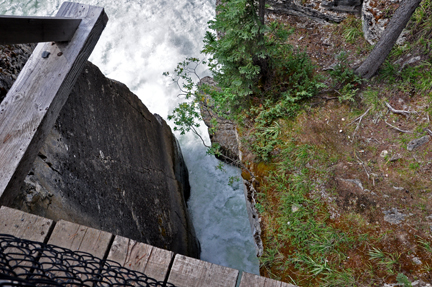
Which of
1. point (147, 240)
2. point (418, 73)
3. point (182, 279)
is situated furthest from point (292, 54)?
point (182, 279)

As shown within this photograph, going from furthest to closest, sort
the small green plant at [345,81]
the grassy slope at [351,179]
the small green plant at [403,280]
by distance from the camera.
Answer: the small green plant at [345,81], the grassy slope at [351,179], the small green plant at [403,280]

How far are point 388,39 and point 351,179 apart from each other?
271 centimetres

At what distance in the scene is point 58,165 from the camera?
2.71 m

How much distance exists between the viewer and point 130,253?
181cm

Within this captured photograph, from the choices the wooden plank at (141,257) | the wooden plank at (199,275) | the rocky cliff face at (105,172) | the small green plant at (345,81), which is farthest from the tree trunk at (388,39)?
the wooden plank at (141,257)

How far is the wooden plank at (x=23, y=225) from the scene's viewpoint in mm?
1767

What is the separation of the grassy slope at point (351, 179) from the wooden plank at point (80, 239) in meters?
3.47

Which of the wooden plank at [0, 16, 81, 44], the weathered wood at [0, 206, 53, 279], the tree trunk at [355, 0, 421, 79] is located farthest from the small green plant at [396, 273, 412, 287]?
the wooden plank at [0, 16, 81, 44]

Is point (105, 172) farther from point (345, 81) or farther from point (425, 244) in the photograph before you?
point (345, 81)

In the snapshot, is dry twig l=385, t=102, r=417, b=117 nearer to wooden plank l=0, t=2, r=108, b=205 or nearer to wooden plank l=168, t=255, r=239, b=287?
wooden plank l=168, t=255, r=239, b=287

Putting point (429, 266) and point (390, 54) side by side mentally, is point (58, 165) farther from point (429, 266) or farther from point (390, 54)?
point (390, 54)

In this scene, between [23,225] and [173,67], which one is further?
[173,67]

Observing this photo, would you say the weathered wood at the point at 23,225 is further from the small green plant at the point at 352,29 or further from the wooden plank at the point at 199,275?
the small green plant at the point at 352,29

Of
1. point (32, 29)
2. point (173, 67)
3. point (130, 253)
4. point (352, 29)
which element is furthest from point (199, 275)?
point (173, 67)
